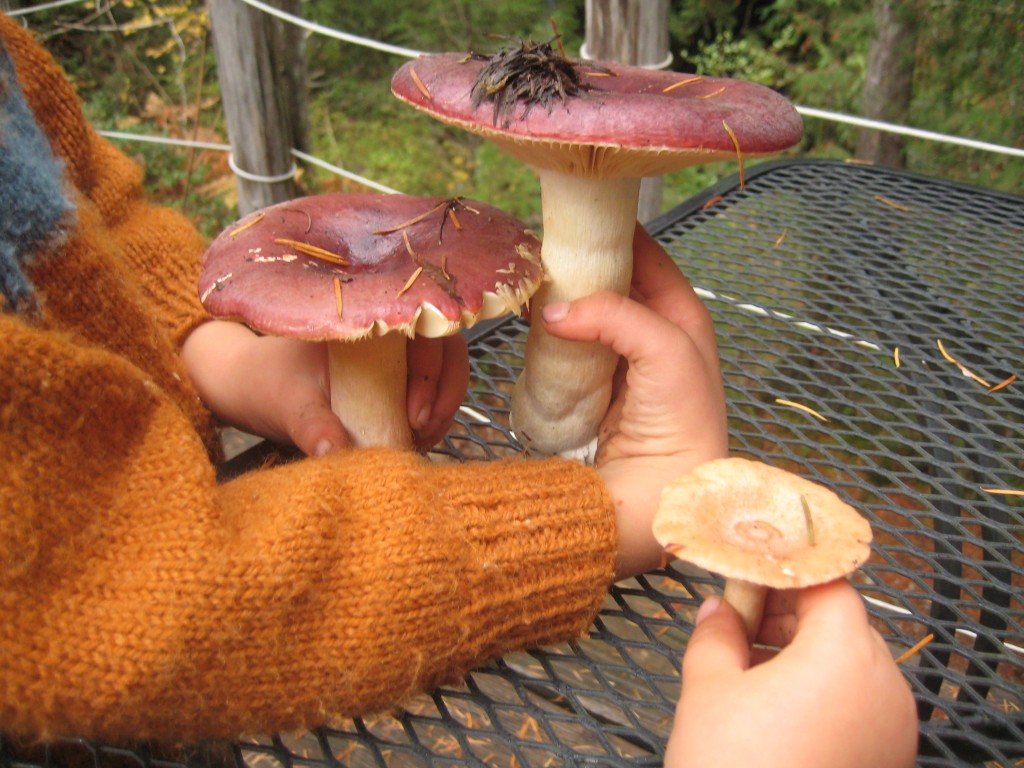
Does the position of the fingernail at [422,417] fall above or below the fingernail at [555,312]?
below

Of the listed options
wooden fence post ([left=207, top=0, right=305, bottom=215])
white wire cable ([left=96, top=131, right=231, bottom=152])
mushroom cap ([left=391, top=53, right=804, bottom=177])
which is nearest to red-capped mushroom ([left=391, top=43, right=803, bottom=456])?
mushroom cap ([left=391, top=53, right=804, bottom=177])

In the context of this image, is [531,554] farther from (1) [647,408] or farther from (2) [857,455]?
(2) [857,455]

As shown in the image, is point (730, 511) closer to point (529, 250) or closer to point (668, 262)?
point (529, 250)

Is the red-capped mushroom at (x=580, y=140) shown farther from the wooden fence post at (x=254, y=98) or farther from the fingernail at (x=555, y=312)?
the wooden fence post at (x=254, y=98)

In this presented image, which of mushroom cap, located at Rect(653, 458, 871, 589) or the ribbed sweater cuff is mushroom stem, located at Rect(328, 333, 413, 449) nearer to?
the ribbed sweater cuff

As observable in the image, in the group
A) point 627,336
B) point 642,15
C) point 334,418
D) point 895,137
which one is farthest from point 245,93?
point 895,137

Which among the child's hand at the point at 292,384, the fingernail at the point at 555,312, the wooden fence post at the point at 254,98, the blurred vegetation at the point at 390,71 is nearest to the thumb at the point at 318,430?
the child's hand at the point at 292,384

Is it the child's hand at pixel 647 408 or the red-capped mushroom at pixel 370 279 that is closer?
the red-capped mushroom at pixel 370 279
